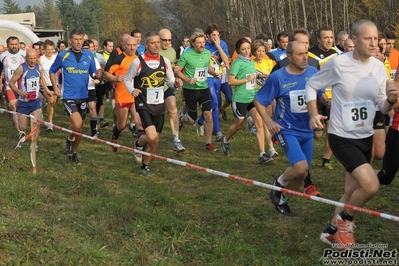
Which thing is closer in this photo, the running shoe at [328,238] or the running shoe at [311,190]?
the running shoe at [328,238]

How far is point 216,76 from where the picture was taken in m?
10.2

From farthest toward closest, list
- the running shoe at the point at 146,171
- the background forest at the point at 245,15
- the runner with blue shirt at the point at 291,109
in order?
1. the background forest at the point at 245,15
2. the running shoe at the point at 146,171
3. the runner with blue shirt at the point at 291,109

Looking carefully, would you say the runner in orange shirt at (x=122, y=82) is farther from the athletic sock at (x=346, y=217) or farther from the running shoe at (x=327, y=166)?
the athletic sock at (x=346, y=217)

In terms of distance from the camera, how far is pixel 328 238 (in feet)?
16.5

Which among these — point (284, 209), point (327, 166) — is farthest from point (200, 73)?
point (284, 209)

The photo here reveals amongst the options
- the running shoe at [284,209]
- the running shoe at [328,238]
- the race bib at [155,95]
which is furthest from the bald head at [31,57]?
the running shoe at [328,238]

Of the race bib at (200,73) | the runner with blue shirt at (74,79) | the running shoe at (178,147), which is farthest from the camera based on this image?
the running shoe at (178,147)

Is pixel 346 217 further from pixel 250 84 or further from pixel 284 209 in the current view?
pixel 250 84

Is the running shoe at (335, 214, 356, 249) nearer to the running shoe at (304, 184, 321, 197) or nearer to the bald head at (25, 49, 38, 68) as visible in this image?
the running shoe at (304, 184, 321, 197)

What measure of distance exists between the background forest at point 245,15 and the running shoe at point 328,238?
22318 millimetres

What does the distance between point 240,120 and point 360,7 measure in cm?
2650

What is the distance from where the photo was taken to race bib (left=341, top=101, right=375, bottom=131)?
187 inches

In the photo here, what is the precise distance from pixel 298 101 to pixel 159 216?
1.84 meters

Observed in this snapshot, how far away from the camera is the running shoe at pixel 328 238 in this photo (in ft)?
16.4
